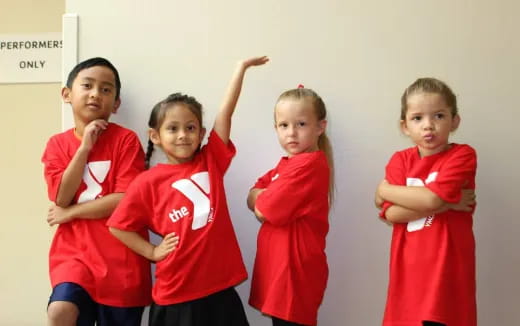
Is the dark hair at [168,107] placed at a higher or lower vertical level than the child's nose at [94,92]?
lower

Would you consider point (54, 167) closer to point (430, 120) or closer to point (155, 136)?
point (155, 136)

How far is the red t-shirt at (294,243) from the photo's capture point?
1.48 m

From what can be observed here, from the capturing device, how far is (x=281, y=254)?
4.96 ft

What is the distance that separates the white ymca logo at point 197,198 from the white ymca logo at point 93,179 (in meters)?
0.27

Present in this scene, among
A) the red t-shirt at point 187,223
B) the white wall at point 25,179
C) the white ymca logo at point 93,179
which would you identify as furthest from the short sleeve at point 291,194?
the white wall at point 25,179

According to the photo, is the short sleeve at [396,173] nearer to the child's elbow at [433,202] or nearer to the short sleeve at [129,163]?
the child's elbow at [433,202]

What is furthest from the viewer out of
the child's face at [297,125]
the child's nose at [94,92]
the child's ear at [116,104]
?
the child's ear at [116,104]

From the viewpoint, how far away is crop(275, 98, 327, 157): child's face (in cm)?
159

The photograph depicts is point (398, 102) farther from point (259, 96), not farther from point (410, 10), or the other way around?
point (259, 96)

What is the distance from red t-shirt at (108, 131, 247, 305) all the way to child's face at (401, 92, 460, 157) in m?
0.63

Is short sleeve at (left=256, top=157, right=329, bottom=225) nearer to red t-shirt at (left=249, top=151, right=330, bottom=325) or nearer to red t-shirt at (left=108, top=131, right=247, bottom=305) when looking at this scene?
red t-shirt at (left=249, top=151, right=330, bottom=325)

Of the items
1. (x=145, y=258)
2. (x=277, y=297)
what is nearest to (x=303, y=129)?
(x=277, y=297)

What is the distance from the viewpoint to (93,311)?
1.60 m

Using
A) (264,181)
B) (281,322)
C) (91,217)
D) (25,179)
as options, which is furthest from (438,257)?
(25,179)
